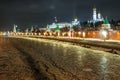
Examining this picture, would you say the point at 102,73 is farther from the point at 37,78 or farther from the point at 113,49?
the point at 113,49

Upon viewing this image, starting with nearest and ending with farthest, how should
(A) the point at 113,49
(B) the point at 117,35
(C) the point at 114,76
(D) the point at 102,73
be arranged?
(C) the point at 114,76, (D) the point at 102,73, (A) the point at 113,49, (B) the point at 117,35

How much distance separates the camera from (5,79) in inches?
421

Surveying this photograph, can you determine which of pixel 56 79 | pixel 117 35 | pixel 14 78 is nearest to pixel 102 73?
pixel 56 79

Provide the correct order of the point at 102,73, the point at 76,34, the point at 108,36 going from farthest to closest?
the point at 76,34 < the point at 108,36 < the point at 102,73

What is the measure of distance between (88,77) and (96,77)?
328 millimetres

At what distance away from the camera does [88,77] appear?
11.0 metres

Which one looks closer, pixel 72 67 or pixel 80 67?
pixel 80 67

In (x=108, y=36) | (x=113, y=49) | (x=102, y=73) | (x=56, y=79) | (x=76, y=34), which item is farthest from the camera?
(x=76, y=34)

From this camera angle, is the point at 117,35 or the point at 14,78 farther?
the point at 117,35

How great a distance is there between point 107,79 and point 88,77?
2.79ft

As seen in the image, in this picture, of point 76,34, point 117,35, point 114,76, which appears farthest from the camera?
point 76,34

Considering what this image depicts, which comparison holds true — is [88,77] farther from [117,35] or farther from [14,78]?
[117,35]

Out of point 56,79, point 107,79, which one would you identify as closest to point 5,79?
point 56,79

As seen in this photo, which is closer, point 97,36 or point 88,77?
point 88,77
